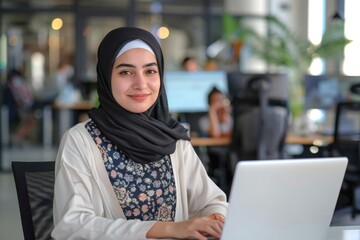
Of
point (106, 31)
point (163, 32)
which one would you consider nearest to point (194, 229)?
point (106, 31)

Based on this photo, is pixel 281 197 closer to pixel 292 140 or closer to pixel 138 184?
pixel 138 184

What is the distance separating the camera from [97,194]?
2.01 meters

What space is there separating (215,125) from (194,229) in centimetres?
464

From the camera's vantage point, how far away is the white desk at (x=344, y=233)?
195 cm

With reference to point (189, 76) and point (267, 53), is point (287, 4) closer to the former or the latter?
point (267, 53)

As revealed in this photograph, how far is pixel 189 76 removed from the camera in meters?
7.45

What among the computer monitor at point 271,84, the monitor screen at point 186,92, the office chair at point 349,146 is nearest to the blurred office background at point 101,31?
the monitor screen at point 186,92

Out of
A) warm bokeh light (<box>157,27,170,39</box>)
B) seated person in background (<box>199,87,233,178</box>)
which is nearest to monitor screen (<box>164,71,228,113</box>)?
seated person in background (<box>199,87,233,178</box>)

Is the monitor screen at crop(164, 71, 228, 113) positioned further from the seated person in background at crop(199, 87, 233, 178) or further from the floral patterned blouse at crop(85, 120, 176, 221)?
the floral patterned blouse at crop(85, 120, 176, 221)

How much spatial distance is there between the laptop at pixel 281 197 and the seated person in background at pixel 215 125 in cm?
450

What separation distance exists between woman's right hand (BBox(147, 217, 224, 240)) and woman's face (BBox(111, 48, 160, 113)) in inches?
16.6

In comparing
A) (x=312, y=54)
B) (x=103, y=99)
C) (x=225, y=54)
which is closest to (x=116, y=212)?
(x=103, y=99)

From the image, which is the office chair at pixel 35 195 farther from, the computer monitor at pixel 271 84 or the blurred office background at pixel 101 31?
the blurred office background at pixel 101 31

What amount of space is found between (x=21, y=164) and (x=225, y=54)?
11.8 m
